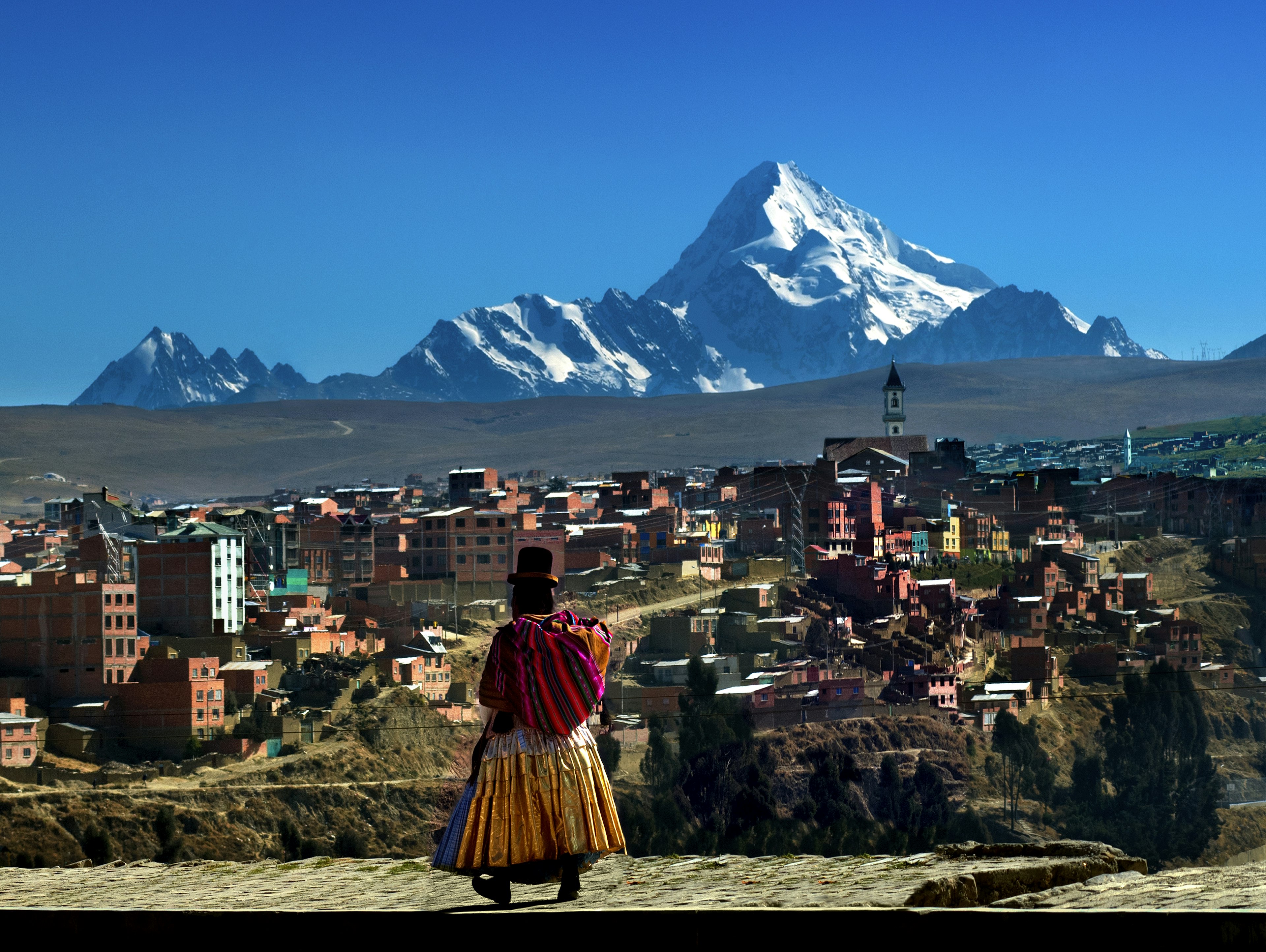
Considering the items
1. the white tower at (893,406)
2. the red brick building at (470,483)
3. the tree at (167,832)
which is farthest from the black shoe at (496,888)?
the white tower at (893,406)

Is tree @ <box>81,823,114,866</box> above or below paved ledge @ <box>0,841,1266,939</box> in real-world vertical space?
below

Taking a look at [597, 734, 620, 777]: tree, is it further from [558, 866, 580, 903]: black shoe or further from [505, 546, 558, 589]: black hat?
[558, 866, 580, 903]: black shoe

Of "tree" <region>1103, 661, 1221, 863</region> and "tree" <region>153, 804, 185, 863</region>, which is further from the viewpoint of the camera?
"tree" <region>1103, 661, 1221, 863</region>

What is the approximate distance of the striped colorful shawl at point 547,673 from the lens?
403cm

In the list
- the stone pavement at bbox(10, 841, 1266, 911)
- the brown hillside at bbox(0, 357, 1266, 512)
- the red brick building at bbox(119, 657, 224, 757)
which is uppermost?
the brown hillside at bbox(0, 357, 1266, 512)

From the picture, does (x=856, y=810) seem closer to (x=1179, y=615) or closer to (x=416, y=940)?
(x=1179, y=615)

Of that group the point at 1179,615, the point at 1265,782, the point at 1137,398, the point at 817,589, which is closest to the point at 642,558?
the point at 817,589

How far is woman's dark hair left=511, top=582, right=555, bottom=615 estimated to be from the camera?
13.8 ft

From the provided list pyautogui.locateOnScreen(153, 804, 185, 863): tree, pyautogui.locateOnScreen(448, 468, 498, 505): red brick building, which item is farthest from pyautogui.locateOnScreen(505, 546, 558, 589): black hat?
pyautogui.locateOnScreen(448, 468, 498, 505): red brick building

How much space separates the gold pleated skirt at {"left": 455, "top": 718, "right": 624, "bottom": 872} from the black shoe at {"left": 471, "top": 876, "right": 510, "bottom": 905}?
0.12ft

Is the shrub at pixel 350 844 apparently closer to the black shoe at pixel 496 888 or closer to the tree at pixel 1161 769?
the tree at pixel 1161 769

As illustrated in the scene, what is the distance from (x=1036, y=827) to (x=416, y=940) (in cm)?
1915

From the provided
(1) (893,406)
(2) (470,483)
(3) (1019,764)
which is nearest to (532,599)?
(3) (1019,764)

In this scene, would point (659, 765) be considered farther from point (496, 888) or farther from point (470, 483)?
point (470, 483)
